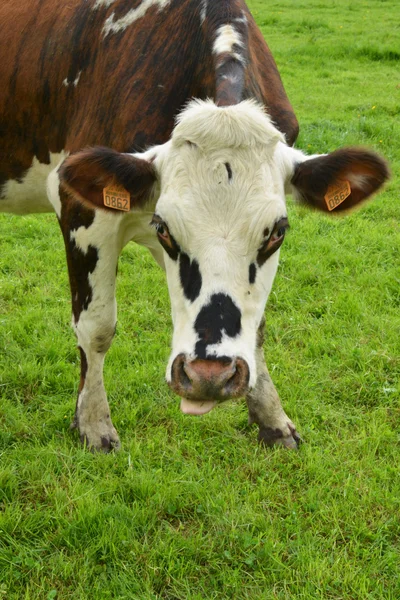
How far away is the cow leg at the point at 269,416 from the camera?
3779 millimetres

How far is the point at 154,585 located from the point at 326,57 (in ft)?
43.0

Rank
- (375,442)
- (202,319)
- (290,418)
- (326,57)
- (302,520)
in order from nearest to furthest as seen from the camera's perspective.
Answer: (202,319) < (302,520) < (375,442) < (290,418) < (326,57)

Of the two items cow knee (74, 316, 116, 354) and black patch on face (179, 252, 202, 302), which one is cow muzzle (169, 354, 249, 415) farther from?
cow knee (74, 316, 116, 354)

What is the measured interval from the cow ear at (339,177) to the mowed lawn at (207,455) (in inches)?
54.4

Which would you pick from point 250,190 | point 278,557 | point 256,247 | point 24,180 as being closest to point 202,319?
point 256,247

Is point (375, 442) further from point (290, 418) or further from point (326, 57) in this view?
point (326, 57)

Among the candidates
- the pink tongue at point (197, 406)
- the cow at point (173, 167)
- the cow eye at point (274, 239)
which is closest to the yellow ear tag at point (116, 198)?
the cow at point (173, 167)

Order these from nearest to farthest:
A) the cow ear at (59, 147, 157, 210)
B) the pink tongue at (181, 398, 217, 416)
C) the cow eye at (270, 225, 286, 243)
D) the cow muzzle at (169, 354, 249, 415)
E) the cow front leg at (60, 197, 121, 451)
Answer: the cow muzzle at (169, 354, 249, 415)
the pink tongue at (181, 398, 217, 416)
the cow eye at (270, 225, 286, 243)
the cow ear at (59, 147, 157, 210)
the cow front leg at (60, 197, 121, 451)

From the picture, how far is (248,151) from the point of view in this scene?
2668 mm

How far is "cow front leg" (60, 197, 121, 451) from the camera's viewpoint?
3.47m

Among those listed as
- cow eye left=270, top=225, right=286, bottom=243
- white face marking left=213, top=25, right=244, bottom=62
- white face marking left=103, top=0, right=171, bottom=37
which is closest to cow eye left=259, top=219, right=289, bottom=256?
cow eye left=270, top=225, right=286, bottom=243

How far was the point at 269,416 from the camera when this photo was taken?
3.80 meters

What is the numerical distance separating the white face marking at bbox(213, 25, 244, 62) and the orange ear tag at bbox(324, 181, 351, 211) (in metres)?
0.71

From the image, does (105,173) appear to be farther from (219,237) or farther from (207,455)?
(207,455)
